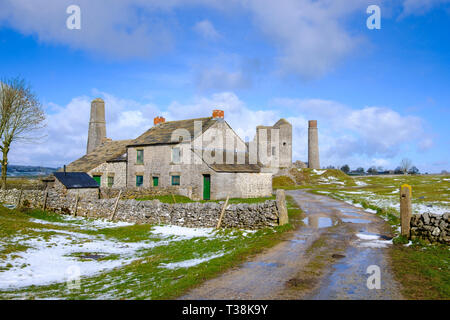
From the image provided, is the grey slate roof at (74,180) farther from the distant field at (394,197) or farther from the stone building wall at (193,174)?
the distant field at (394,197)

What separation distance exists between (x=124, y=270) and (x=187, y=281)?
338cm

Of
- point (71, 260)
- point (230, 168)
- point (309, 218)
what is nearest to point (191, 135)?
point (230, 168)

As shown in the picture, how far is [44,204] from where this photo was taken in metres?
27.9

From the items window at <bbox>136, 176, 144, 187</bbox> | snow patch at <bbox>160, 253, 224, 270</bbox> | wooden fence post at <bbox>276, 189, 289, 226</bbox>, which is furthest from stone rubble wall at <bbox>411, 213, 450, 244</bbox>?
window at <bbox>136, 176, 144, 187</bbox>

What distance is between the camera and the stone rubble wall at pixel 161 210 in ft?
59.2

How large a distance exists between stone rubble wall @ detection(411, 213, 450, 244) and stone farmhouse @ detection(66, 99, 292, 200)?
775 inches

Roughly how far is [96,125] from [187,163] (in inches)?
894

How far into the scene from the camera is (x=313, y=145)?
70438mm

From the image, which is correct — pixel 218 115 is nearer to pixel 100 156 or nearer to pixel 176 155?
pixel 176 155

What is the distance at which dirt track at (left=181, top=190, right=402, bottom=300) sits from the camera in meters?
8.10

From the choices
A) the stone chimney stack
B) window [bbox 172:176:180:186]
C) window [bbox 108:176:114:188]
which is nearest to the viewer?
window [bbox 172:176:180:186]

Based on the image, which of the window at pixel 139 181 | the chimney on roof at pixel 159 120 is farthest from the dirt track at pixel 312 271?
the chimney on roof at pixel 159 120

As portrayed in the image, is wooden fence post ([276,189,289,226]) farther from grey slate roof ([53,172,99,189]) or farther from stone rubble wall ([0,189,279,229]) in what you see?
grey slate roof ([53,172,99,189])
